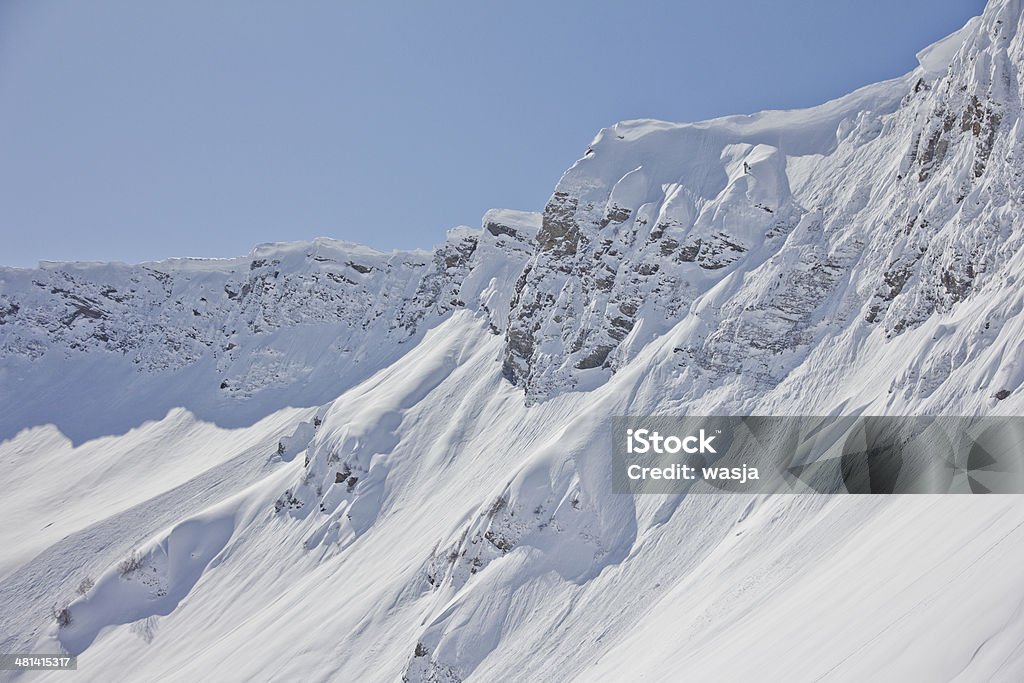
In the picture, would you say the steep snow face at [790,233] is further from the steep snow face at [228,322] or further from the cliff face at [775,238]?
the steep snow face at [228,322]

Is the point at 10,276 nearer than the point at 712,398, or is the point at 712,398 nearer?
the point at 712,398

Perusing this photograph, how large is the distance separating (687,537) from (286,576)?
115 ft

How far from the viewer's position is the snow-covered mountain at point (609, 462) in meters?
33.2

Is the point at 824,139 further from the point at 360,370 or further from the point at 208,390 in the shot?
the point at 208,390

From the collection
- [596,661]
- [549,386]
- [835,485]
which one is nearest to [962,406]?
[835,485]

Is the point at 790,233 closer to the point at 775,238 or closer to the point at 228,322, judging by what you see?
the point at 775,238

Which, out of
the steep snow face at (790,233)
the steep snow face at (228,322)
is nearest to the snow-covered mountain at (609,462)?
the steep snow face at (790,233)

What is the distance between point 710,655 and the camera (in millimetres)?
31234

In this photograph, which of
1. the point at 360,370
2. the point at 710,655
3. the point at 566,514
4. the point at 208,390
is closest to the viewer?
the point at 710,655

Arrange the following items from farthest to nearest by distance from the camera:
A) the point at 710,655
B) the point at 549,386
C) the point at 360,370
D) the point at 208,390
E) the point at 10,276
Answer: the point at 10,276 → the point at 208,390 → the point at 360,370 → the point at 549,386 → the point at 710,655

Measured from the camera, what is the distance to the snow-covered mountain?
3322 centimetres

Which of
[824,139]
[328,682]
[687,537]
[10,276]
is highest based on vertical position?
[10,276]

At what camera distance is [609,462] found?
167 feet

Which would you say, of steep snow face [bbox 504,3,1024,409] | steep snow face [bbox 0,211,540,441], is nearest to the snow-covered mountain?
steep snow face [bbox 504,3,1024,409]
